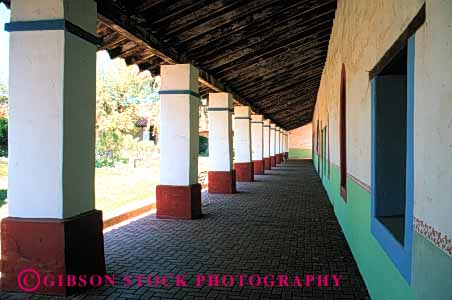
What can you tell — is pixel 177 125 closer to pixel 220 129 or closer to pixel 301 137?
pixel 220 129

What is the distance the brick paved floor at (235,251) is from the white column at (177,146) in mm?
365

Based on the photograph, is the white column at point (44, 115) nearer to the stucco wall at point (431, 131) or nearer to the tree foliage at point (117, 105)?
the stucco wall at point (431, 131)

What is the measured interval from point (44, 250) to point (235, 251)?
247 cm

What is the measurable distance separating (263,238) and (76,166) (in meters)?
3.16

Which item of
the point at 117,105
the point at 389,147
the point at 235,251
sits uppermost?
the point at 117,105

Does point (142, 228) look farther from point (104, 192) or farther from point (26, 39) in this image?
point (104, 192)

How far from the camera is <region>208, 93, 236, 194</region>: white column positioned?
11797mm

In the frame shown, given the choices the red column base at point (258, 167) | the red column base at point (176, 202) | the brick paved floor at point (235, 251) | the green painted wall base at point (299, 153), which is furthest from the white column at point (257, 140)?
the green painted wall base at point (299, 153)

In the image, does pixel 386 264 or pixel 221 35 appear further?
pixel 221 35

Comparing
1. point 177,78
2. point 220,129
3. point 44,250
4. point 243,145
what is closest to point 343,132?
point 177,78

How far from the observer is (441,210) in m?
1.77

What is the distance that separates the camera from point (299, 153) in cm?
4216

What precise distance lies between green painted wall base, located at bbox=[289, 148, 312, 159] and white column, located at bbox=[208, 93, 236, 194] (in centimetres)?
3093

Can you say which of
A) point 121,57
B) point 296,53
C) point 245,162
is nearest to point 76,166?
point 121,57
